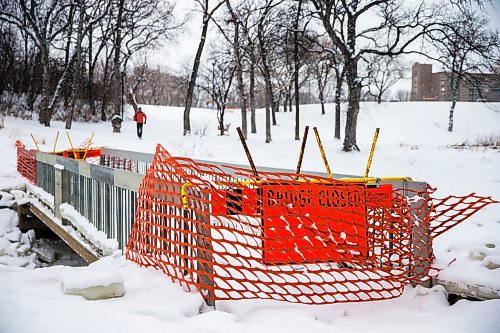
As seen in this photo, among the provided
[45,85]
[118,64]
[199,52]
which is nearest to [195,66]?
[199,52]

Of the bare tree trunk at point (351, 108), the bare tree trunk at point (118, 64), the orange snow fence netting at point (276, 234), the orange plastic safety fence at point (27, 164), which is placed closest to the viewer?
the orange snow fence netting at point (276, 234)

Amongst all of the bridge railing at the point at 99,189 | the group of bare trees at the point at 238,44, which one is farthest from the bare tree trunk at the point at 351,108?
the bridge railing at the point at 99,189

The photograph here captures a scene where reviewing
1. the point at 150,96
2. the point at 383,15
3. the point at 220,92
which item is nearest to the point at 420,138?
the point at 220,92

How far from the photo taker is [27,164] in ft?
35.4

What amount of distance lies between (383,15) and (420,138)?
969 inches

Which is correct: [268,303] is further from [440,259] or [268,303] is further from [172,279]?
[440,259]

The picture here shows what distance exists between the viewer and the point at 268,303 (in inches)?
120

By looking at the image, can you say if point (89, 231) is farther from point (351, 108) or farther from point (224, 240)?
point (351, 108)

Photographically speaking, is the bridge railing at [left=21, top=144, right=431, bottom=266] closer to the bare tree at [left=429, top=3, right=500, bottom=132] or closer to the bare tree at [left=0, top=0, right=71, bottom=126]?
the bare tree at [left=429, top=3, right=500, bottom=132]

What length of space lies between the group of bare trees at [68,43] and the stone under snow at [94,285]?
25.0 meters

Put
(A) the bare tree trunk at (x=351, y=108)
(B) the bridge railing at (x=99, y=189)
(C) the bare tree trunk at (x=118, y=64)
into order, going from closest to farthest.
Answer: (B) the bridge railing at (x=99, y=189) → (A) the bare tree trunk at (x=351, y=108) → (C) the bare tree trunk at (x=118, y=64)

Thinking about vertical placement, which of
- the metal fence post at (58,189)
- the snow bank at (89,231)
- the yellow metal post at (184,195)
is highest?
the yellow metal post at (184,195)

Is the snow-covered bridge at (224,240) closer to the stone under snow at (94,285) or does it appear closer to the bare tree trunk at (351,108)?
the stone under snow at (94,285)

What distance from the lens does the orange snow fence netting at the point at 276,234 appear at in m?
3.00
